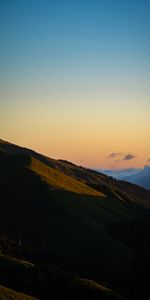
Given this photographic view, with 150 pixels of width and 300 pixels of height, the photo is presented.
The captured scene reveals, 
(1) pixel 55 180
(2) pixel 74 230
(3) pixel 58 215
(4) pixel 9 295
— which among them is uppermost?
(1) pixel 55 180

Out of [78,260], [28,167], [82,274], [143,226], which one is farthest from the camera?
[28,167]

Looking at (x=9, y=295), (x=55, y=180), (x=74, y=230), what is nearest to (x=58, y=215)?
(x=74, y=230)

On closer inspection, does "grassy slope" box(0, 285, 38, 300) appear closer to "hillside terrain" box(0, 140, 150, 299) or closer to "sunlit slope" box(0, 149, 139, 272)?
"hillside terrain" box(0, 140, 150, 299)

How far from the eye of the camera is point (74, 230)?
4407 inches

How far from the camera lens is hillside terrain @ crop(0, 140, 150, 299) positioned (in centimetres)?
9119

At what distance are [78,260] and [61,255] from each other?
3.72 meters

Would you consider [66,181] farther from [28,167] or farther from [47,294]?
[47,294]

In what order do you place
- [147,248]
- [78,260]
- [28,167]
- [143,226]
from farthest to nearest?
1. [28,167]
2. [143,226]
3. [147,248]
4. [78,260]

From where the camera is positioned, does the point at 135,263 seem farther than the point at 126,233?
No

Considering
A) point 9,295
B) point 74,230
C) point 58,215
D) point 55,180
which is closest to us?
point 9,295

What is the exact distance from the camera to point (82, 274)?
89.1 metres

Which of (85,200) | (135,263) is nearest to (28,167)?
(85,200)

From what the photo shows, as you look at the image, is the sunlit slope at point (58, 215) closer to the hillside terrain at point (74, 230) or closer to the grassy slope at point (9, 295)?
the hillside terrain at point (74, 230)

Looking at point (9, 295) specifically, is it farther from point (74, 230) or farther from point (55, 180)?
point (55, 180)
